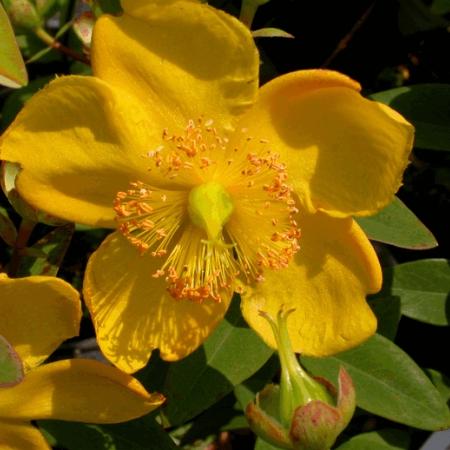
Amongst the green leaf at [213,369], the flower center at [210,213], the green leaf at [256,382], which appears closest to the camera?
the flower center at [210,213]

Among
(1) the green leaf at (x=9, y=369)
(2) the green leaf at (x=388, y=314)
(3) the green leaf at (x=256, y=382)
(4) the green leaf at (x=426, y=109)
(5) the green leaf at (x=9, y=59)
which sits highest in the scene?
(5) the green leaf at (x=9, y=59)

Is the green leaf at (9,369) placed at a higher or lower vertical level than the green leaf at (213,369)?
higher

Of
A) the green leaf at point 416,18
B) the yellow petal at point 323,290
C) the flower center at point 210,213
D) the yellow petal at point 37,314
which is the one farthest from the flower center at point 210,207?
the green leaf at point 416,18

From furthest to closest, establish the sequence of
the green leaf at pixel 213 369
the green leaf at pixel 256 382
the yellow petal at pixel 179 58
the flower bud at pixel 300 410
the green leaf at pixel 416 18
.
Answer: the green leaf at pixel 416 18 → the green leaf at pixel 256 382 → the green leaf at pixel 213 369 → the yellow petal at pixel 179 58 → the flower bud at pixel 300 410

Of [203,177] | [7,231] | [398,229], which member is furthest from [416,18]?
[7,231]

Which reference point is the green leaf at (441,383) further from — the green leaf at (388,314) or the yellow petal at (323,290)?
the yellow petal at (323,290)

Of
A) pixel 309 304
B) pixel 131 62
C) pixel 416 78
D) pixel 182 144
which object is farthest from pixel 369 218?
pixel 416 78

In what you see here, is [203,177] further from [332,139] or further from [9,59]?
[9,59]
